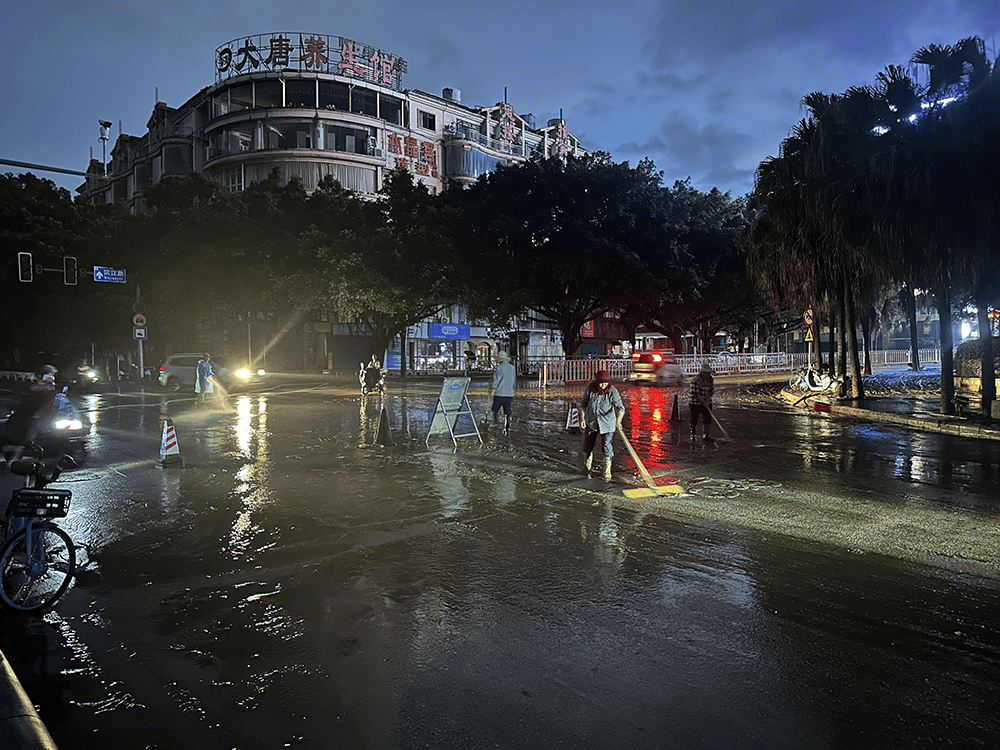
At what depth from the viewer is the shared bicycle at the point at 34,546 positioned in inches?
184

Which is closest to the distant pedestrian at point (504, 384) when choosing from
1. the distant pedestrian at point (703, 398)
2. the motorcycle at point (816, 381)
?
the distant pedestrian at point (703, 398)

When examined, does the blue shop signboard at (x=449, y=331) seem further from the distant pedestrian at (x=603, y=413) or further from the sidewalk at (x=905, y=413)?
the distant pedestrian at (x=603, y=413)

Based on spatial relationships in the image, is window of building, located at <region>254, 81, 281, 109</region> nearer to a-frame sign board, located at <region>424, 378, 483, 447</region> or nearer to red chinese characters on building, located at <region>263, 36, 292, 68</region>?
red chinese characters on building, located at <region>263, 36, 292, 68</region>

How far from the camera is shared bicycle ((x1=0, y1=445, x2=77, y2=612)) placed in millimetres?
4684

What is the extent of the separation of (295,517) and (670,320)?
131 ft

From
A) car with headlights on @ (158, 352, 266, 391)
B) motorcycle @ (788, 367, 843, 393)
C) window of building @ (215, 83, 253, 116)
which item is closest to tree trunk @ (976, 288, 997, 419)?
motorcycle @ (788, 367, 843, 393)

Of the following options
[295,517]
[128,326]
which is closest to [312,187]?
[128,326]

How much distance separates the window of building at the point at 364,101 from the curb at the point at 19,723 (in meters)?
53.9

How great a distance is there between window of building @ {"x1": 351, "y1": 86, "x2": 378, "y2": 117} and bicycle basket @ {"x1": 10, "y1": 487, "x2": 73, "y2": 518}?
5202 cm

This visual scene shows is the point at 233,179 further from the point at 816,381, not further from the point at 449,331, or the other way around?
the point at 816,381

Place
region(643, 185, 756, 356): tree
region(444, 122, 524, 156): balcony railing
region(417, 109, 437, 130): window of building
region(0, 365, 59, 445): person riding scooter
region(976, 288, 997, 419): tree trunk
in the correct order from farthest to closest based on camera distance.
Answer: region(444, 122, 524, 156): balcony railing, region(417, 109, 437, 130): window of building, region(643, 185, 756, 356): tree, region(976, 288, 997, 419): tree trunk, region(0, 365, 59, 445): person riding scooter

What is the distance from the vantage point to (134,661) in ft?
12.7

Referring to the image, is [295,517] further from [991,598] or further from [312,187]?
[312,187]

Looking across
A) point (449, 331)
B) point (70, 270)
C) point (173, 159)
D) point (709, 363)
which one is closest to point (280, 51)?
point (173, 159)
